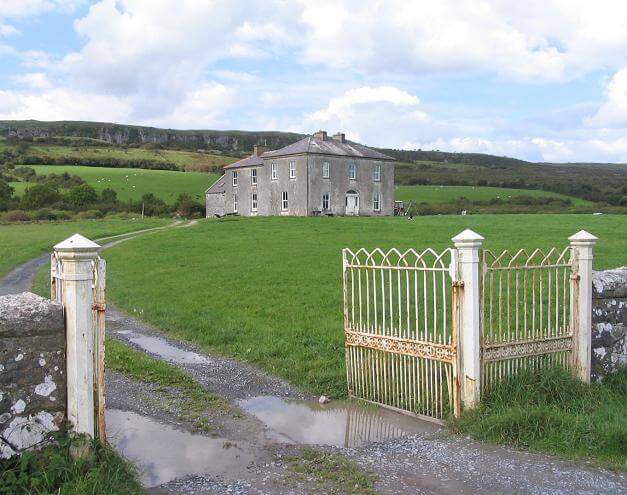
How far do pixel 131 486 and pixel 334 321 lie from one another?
874cm

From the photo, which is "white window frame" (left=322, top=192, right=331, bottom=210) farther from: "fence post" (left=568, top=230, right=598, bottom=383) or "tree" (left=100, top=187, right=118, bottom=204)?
"fence post" (left=568, top=230, right=598, bottom=383)

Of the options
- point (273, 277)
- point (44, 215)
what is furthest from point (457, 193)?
point (273, 277)

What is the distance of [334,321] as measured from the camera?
14.2m

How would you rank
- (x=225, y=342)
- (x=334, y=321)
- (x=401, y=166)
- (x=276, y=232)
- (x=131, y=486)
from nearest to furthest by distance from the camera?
(x=131, y=486) < (x=225, y=342) < (x=334, y=321) < (x=276, y=232) < (x=401, y=166)

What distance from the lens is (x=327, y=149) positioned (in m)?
61.6

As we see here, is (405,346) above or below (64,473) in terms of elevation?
above

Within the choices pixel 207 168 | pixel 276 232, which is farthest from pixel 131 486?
pixel 207 168

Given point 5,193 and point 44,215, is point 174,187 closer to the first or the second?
point 5,193

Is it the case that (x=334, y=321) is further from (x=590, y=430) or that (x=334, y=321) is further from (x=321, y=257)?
(x=321, y=257)

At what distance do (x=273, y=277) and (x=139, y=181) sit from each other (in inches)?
3360

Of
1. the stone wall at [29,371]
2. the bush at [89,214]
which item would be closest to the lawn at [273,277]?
the stone wall at [29,371]

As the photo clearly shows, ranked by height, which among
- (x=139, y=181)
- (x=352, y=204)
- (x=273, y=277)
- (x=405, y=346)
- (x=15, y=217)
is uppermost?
(x=139, y=181)

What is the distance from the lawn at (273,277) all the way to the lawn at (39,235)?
14.4 feet

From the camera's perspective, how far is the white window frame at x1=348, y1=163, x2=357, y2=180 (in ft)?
208
